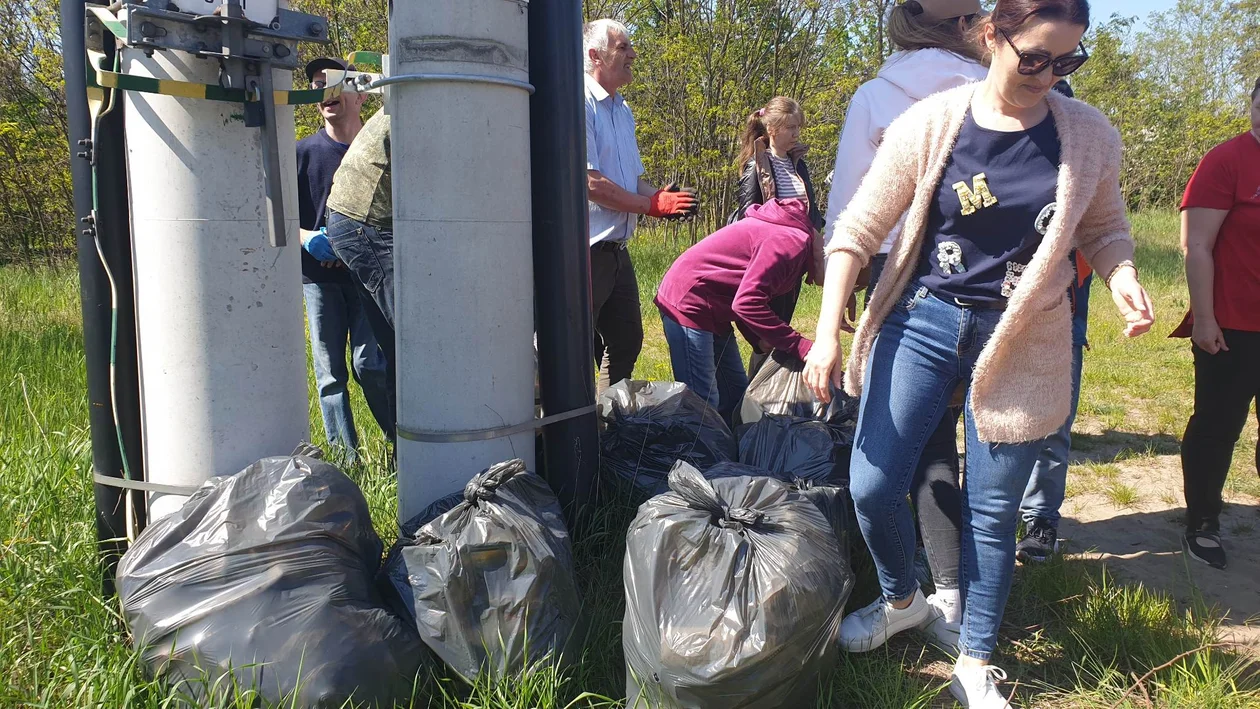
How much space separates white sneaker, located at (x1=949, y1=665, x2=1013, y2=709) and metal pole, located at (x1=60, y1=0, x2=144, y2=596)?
2.25m

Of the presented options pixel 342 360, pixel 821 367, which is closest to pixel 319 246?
pixel 342 360

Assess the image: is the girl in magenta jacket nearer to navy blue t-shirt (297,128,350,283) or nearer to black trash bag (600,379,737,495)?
black trash bag (600,379,737,495)

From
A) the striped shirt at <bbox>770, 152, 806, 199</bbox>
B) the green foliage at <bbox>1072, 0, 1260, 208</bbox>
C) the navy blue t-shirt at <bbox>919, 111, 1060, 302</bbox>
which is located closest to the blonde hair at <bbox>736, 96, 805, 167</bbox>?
the striped shirt at <bbox>770, 152, 806, 199</bbox>

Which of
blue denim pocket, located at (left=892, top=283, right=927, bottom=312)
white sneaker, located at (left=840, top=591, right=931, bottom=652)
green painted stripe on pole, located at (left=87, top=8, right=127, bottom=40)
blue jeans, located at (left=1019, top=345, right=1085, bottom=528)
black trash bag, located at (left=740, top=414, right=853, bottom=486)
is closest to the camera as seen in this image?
green painted stripe on pole, located at (left=87, top=8, right=127, bottom=40)

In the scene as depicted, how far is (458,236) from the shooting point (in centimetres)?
240

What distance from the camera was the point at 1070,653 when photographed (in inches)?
99.3

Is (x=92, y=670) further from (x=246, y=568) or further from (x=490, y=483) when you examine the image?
(x=490, y=483)

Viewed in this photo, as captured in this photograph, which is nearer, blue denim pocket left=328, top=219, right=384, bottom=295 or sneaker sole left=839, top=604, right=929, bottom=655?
sneaker sole left=839, top=604, right=929, bottom=655

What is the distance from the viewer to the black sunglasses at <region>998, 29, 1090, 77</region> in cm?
193

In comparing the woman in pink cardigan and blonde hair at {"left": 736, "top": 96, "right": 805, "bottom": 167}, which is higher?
blonde hair at {"left": 736, "top": 96, "right": 805, "bottom": 167}

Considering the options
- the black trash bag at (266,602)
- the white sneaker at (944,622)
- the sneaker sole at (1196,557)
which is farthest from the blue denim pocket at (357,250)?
the sneaker sole at (1196,557)

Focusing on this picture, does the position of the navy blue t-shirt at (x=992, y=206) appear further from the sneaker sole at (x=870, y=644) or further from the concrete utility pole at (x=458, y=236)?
the concrete utility pole at (x=458, y=236)

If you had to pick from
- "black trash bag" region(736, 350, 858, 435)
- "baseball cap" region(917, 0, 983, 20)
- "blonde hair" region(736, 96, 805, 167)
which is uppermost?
"blonde hair" region(736, 96, 805, 167)

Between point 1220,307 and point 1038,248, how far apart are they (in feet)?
5.82
